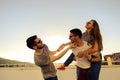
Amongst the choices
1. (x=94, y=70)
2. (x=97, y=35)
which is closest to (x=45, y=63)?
(x=94, y=70)

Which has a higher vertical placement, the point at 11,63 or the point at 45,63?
the point at 45,63

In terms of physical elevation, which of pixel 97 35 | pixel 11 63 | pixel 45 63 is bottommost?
pixel 11 63

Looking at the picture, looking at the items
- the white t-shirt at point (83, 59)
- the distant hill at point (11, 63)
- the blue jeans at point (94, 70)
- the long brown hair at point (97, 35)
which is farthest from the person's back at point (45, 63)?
the distant hill at point (11, 63)

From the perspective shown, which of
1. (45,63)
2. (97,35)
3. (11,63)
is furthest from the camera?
(11,63)

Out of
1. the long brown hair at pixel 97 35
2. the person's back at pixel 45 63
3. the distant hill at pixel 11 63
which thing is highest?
the long brown hair at pixel 97 35

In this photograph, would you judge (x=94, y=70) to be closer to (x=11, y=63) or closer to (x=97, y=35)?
(x=97, y=35)

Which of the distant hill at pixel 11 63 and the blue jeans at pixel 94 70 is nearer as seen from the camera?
the blue jeans at pixel 94 70

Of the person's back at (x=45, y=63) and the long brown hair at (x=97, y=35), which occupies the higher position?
the long brown hair at (x=97, y=35)

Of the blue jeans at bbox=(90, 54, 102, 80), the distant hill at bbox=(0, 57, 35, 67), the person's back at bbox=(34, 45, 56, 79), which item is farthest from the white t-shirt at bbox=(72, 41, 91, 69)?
the distant hill at bbox=(0, 57, 35, 67)

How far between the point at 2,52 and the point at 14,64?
0.92 feet

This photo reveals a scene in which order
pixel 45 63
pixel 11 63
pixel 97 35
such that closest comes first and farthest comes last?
pixel 45 63, pixel 97 35, pixel 11 63

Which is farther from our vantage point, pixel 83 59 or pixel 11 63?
pixel 11 63

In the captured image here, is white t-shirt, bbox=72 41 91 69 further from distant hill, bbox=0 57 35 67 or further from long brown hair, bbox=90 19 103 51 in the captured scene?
distant hill, bbox=0 57 35 67

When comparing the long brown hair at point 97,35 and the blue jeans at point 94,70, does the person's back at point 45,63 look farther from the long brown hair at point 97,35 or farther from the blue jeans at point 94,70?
the long brown hair at point 97,35
